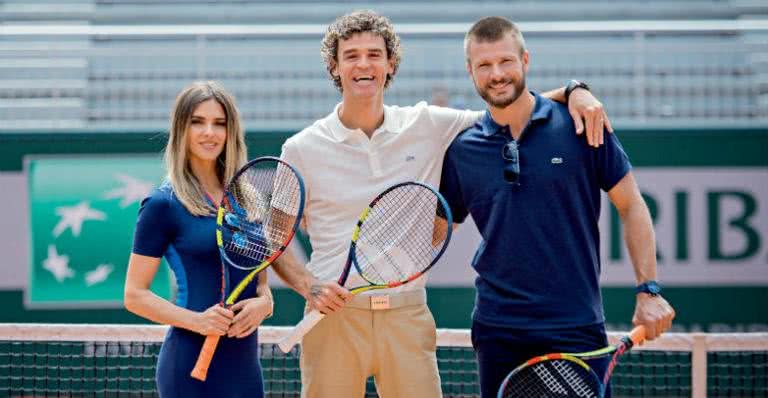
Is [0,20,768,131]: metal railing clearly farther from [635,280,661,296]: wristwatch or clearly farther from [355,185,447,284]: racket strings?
[635,280,661,296]: wristwatch

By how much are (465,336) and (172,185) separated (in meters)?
1.50

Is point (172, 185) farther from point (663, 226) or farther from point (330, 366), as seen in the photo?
point (663, 226)

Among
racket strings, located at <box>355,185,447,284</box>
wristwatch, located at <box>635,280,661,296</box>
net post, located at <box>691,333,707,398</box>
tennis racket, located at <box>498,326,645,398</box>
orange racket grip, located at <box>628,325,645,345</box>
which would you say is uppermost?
racket strings, located at <box>355,185,447,284</box>

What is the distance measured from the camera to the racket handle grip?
2.70m

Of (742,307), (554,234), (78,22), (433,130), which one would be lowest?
(742,307)

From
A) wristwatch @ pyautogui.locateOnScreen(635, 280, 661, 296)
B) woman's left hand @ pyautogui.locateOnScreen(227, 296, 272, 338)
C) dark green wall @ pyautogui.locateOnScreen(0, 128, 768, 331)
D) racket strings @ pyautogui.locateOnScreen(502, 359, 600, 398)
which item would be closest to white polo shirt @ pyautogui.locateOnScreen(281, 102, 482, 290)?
woman's left hand @ pyautogui.locateOnScreen(227, 296, 272, 338)

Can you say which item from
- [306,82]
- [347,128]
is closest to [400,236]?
[347,128]

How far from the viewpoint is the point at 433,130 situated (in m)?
3.01

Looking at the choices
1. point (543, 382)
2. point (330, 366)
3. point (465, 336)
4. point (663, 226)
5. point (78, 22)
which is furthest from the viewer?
point (78, 22)

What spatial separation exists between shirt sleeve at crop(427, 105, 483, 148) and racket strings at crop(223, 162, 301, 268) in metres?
0.50

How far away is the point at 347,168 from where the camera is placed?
291 cm

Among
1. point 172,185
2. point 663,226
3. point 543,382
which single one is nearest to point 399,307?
point 543,382

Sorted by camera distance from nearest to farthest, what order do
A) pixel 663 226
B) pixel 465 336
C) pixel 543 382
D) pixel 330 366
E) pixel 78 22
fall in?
pixel 543 382, pixel 330 366, pixel 465 336, pixel 663 226, pixel 78 22

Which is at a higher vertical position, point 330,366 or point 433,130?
point 433,130
